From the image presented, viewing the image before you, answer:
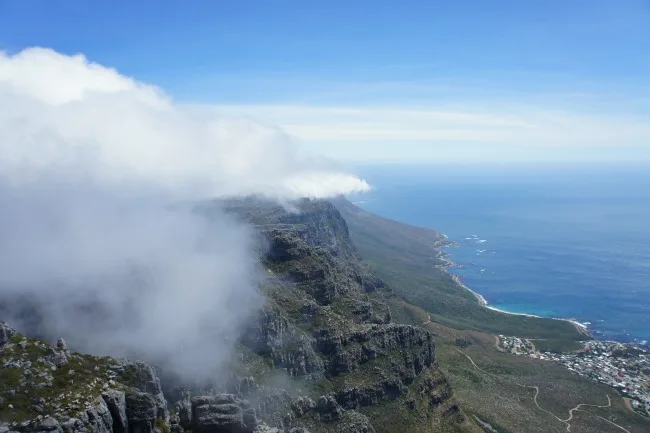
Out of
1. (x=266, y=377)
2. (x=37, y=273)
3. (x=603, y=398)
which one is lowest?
(x=603, y=398)

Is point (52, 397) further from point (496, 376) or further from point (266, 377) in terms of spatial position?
point (496, 376)

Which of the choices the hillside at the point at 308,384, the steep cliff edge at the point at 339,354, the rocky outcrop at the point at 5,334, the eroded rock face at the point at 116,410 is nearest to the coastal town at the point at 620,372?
the hillside at the point at 308,384

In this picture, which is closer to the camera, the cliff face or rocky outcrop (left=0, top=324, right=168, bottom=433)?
rocky outcrop (left=0, top=324, right=168, bottom=433)

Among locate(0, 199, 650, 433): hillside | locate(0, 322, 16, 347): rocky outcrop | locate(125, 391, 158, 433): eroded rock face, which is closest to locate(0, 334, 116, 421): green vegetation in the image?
locate(0, 199, 650, 433): hillside

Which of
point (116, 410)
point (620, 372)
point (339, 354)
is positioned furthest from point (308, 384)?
point (620, 372)

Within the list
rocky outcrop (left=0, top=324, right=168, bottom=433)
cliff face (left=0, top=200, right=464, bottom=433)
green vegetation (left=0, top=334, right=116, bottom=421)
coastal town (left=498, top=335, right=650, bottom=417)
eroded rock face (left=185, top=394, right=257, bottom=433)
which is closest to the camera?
rocky outcrop (left=0, top=324, right=168, bottom=433)

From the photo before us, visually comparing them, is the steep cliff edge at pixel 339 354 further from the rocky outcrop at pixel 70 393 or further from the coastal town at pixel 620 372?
the coastal town at pixel 620 372

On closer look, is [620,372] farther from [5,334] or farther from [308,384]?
[5,334]

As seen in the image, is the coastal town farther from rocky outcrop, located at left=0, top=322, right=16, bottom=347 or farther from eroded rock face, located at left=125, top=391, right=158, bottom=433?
rocky outcrop, located at left=0, top=322, right=16, bottom=347

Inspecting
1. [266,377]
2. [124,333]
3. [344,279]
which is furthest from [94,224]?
[344,279]
